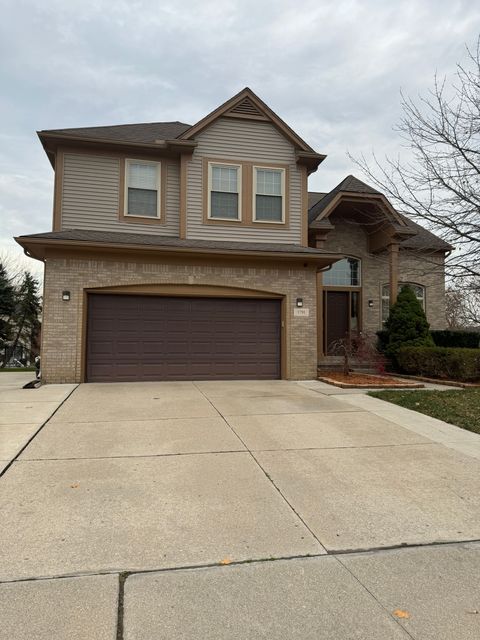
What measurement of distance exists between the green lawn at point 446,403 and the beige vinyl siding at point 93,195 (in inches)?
293

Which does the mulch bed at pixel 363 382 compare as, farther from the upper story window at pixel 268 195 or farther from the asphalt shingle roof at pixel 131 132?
the asphalt shingle roof at pixel 131 132

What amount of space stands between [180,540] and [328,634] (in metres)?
1.23

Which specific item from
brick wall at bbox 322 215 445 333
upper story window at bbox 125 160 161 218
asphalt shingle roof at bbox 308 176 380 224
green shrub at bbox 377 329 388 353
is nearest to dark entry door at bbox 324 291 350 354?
brick wall at bbox 322 215 445 333

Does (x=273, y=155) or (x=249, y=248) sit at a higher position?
(x=273, y=155)

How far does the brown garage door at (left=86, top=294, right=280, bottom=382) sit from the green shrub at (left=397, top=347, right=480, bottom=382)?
3.78m

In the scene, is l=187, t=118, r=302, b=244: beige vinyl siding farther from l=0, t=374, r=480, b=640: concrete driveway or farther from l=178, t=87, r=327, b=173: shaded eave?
l=0, t=374, r=480, b=640: concrete driveway

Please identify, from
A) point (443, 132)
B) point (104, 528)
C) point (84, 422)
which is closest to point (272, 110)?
point (443, 132)

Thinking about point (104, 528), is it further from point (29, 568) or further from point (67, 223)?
point (67, 223)

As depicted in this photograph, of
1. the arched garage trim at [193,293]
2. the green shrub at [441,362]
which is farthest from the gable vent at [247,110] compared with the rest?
the green shrub at [441,362]

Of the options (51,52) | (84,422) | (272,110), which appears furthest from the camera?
(272,110)

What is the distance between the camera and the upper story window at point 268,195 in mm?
12648

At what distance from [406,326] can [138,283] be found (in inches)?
305

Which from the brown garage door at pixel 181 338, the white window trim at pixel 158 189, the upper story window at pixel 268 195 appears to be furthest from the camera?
Answer: the upper story window at pixel 268 195

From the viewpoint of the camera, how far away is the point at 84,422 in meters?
6.44
